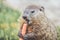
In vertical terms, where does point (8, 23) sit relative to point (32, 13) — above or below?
below

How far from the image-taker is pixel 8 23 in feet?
6.97

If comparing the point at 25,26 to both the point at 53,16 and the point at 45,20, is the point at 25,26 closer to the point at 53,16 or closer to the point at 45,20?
the point at 45,20

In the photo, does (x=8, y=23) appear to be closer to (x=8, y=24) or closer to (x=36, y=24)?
(x=8, y=24)

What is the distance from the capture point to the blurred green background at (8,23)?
6.81ft

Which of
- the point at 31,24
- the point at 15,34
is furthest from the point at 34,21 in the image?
the point at 15,34

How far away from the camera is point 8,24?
6.97 feet

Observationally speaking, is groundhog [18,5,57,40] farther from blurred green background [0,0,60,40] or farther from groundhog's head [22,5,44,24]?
blurred green background [0,0,60,40]

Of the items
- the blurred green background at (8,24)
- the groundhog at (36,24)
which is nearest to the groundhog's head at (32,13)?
the groundhog at (36,24)

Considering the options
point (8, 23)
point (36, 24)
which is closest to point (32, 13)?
point (36, 24)

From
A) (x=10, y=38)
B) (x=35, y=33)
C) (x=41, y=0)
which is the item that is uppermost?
(x=41, y=0)

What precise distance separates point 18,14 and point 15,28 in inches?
5.2

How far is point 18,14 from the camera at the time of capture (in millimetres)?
2156

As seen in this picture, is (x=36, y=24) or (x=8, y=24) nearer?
(x=36, y=24)

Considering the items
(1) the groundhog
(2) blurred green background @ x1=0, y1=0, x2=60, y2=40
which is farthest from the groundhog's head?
(2) blurred green background @ x1=0, y1=0, x2=60, y2=40
